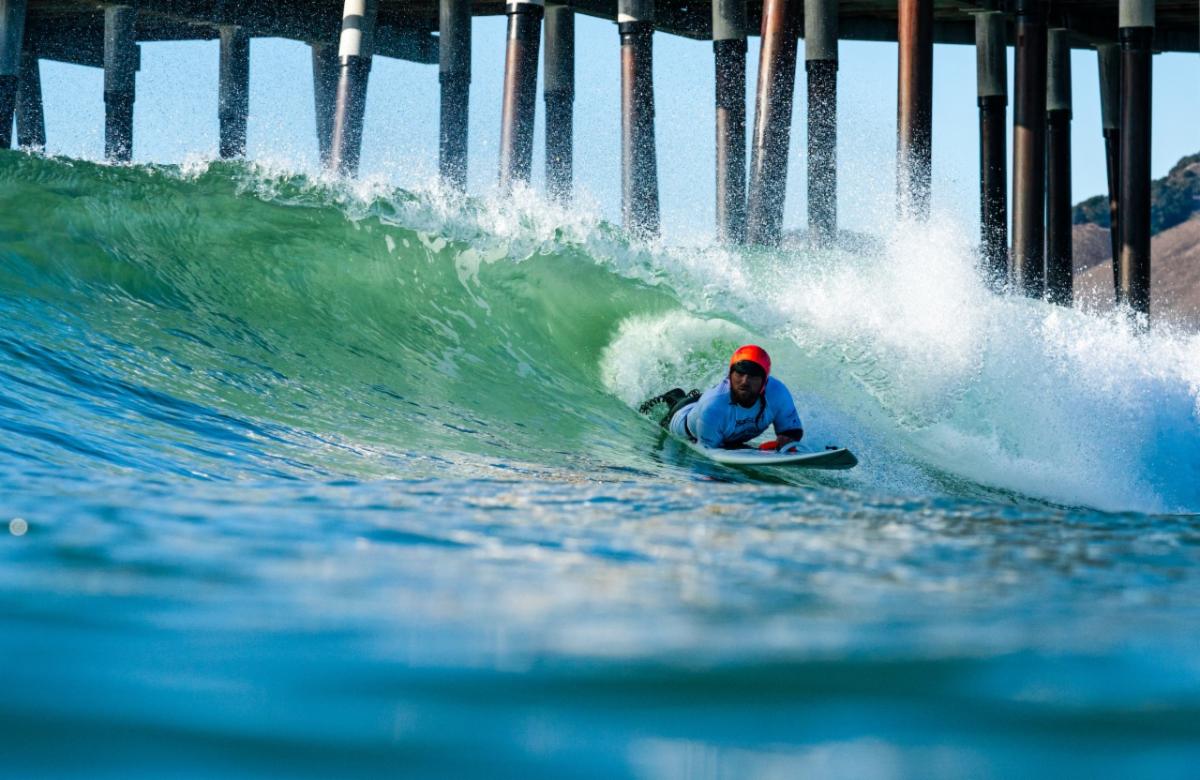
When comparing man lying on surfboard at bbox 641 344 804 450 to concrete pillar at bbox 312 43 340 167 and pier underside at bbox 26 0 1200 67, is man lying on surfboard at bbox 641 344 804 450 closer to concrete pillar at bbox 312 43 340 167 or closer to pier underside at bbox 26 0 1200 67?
pier underside at bbox 26 0 1200 67

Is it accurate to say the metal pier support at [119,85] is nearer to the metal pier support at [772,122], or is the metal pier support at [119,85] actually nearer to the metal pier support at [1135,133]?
the metal pier support at [772,122]

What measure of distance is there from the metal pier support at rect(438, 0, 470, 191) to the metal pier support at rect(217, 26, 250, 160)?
4237 millimetres

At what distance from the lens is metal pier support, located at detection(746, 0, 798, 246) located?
543 inches

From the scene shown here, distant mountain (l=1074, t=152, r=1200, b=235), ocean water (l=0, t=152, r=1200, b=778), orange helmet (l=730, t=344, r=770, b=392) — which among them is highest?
distant mountain (l=1074, t=152, r=1200, b=235)

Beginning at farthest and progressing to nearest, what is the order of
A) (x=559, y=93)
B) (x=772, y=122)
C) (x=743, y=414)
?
(x=559, y=93) → (x=772, y=122) → (x=743, y=414)

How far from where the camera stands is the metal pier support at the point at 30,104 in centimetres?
2377

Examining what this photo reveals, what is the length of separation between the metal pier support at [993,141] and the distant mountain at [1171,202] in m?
46.3

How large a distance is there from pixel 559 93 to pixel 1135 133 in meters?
6.52

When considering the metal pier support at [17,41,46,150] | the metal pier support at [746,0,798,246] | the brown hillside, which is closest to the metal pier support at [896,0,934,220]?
the metal pier support at [746,0,798,246]

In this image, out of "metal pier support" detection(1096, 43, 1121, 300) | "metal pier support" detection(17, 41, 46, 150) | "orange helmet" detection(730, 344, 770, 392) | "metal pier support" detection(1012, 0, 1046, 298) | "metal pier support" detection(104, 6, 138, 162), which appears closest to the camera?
"orange helmet" detection(730, 344, 770, 392)

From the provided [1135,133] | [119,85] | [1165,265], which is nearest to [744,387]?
[1135,133]

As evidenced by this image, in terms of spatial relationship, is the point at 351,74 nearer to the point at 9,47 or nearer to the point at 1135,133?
the point at 9,47

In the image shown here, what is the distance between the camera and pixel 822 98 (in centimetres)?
1416

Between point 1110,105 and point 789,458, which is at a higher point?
point 1110,105
